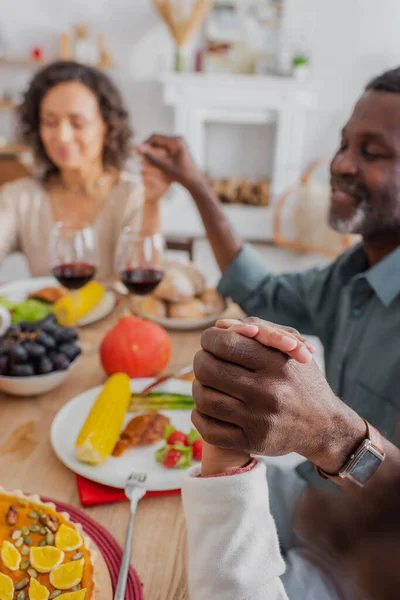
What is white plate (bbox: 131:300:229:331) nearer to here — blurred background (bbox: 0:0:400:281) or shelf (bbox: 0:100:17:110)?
blurred background (bbox: 0:0:400:281)

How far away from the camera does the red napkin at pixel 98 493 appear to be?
744 mm

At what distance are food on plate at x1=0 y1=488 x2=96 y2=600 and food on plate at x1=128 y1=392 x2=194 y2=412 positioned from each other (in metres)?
0.30

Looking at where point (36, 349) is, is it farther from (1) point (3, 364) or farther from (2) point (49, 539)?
(2) point (49, 539)

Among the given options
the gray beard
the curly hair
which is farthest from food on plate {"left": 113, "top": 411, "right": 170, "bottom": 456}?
the curly hair

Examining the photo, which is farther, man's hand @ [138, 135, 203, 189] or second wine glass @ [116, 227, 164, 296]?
man's hand @ [138, 135, 203, 189]

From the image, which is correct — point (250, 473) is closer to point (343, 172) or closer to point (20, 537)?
point (20, 537)

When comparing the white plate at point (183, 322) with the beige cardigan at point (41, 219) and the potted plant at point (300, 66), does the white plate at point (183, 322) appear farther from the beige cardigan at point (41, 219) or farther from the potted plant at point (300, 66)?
the potted plant at point (300, 66)

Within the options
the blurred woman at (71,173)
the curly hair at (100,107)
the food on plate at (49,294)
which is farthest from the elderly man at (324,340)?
the curly hair at (100,107)

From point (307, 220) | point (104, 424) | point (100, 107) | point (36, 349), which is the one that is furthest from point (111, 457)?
point (307, 220)

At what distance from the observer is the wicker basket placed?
12.8ft

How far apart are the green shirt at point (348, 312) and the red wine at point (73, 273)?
0.33m

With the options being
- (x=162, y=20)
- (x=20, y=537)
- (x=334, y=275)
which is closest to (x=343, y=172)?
(x=334, y=275)

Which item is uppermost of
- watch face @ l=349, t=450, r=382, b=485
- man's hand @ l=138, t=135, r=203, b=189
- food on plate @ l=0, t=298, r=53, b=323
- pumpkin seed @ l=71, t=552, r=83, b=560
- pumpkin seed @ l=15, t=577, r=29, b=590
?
man's hand @ l=138, t=135, r=203, b=189

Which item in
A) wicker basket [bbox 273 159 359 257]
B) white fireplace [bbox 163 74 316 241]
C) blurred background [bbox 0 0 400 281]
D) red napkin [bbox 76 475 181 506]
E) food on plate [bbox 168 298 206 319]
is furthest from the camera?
white fireplace [bbox 163 74 316 241]
